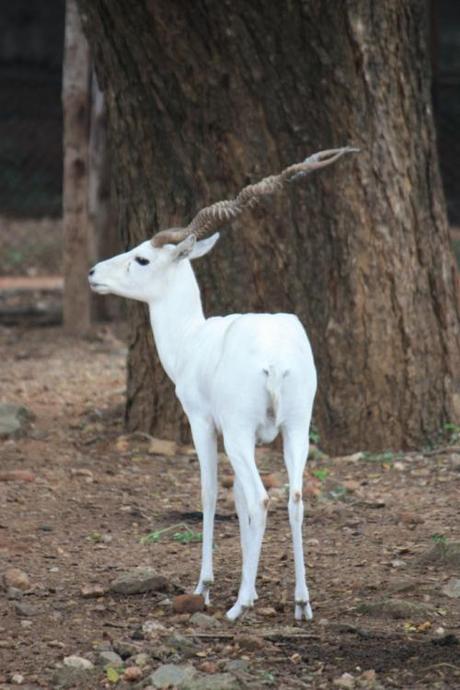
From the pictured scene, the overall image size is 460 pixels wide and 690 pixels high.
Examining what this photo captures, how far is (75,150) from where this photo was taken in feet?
36.4

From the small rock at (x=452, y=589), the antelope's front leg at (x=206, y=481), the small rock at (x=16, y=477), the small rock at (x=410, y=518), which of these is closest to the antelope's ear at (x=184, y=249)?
the antelope's front leg at (x=206, y=481)

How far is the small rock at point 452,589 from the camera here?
520cm

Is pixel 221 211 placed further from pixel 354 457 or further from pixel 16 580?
pixel 354 457

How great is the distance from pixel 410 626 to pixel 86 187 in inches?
270

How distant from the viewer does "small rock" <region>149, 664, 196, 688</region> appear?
429cm

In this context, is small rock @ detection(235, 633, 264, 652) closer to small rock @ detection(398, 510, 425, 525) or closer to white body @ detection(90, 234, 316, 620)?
white body @ detection(90, 234, 316, 620)

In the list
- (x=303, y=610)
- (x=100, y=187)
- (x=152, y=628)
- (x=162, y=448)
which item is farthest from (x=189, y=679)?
(x=100, y=187)

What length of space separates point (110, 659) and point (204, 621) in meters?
0.51

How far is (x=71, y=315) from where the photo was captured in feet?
37.7

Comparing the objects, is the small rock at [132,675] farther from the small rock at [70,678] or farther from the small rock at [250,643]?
the small rock at [250,643]

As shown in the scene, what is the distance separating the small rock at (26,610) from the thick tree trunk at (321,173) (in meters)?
2.75

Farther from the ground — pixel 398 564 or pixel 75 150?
pixel 75 150

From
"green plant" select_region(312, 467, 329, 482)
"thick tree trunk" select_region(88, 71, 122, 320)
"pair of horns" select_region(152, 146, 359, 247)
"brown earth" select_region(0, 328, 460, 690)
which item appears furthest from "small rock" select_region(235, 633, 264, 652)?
"thick tree trunk" select_region(88, 71, 122, 320)

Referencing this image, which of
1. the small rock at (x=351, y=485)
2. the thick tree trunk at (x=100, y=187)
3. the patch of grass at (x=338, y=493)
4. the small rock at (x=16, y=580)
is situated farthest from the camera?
the thick tree trunk at (x=100, y=187)
